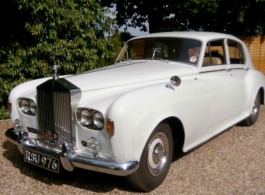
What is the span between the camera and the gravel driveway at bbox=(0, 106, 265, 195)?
3451 millimetres

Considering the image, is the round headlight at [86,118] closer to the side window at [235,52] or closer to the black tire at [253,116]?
the side window at [235,52]

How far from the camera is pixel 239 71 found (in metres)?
5.29

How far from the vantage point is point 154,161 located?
11.3ft

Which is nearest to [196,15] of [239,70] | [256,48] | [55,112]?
[256,48]

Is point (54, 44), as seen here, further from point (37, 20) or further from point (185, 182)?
point (185, 182)

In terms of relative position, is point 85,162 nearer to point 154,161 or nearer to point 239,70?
point 154,161

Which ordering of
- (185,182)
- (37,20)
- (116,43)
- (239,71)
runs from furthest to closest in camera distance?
(116,43)
(37,20)
(239,71)
(185,182)

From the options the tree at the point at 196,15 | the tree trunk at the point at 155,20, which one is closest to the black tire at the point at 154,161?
the tree at the point at 196,15

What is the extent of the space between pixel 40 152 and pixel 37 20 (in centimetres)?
367

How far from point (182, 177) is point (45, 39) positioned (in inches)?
161

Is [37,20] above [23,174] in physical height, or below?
above

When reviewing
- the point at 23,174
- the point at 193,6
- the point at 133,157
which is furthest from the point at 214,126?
the point at 193,6

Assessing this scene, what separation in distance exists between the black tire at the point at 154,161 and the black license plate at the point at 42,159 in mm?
712

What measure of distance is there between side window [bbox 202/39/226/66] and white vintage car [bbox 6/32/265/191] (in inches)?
0.6
